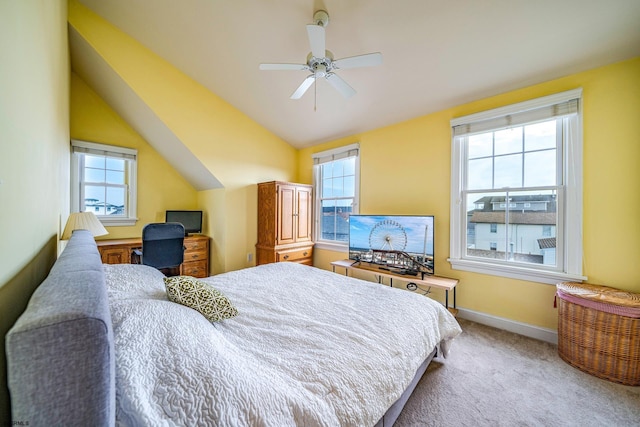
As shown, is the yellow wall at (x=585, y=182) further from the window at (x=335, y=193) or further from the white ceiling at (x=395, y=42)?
the window at (x=335, y=193)

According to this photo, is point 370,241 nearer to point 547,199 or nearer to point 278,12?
point 547,199

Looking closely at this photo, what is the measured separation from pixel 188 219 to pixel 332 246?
2.55m

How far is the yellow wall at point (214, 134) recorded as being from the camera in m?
2.72

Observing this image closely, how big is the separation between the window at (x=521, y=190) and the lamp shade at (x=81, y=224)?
3.82 metres

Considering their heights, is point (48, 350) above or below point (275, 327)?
above

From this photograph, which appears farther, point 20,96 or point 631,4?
point 631,4

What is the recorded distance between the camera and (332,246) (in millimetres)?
4113

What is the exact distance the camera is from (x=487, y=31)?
1.98 metres

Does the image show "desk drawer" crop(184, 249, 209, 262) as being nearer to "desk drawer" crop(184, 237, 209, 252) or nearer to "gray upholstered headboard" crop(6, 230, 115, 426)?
"desk drawer" crop(184, 237, 209, 252)

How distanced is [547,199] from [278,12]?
3239 mm

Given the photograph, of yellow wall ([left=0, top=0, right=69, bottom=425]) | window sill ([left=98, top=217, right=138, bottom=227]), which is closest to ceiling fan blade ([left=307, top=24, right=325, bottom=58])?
yellow wall ([left=0, top=0, right=69, bottom=425])

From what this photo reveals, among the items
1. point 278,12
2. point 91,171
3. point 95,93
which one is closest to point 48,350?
point 278,12

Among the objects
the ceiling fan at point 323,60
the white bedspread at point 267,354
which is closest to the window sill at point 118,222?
the white bedspread at point 267,354

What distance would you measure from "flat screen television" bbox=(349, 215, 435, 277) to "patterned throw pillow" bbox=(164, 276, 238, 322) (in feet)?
7.37
